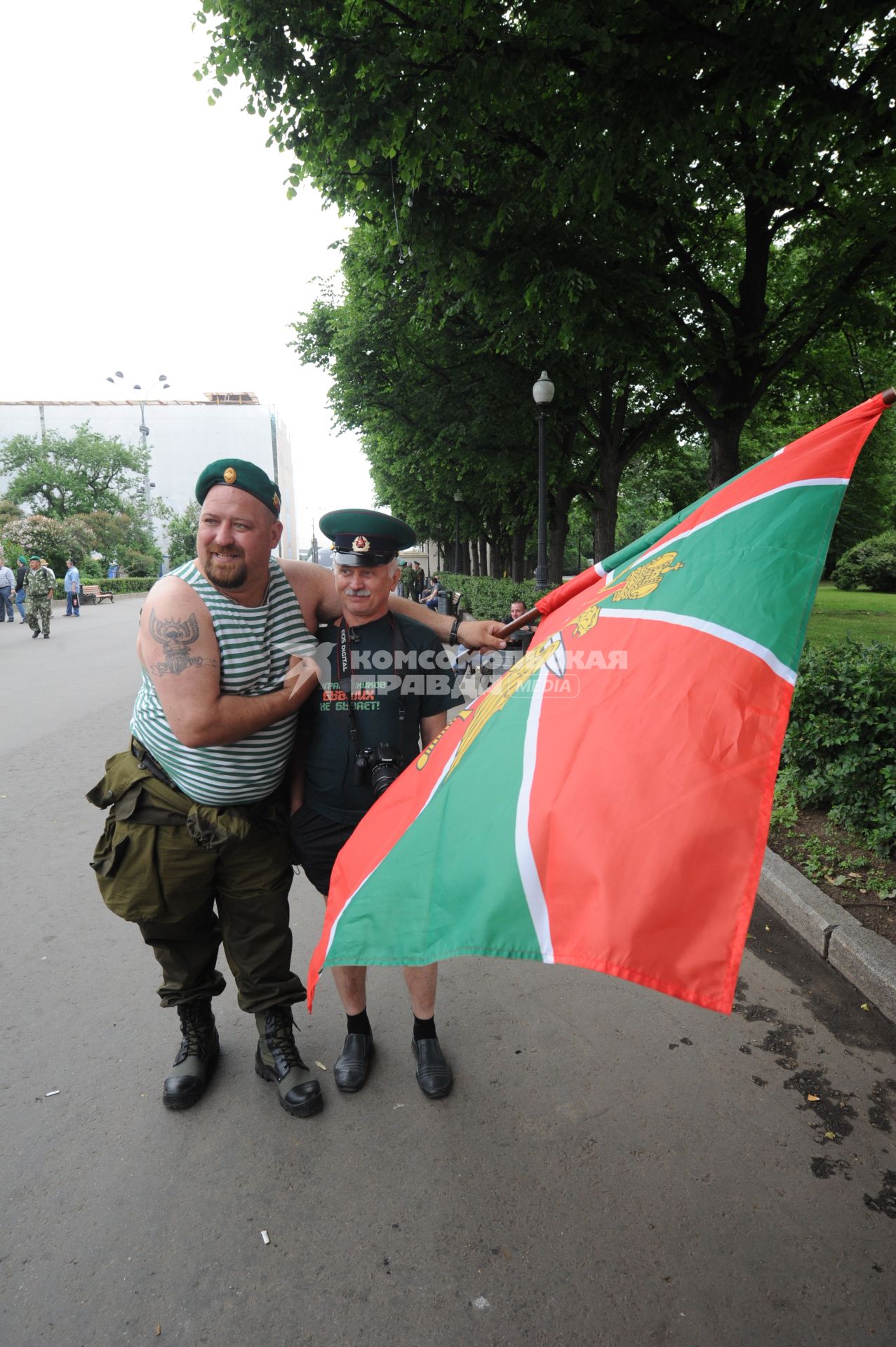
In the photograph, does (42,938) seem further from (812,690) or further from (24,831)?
(812,690)

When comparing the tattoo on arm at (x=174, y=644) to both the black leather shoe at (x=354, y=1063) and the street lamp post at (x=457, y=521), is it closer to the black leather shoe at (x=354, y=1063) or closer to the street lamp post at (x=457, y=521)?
the black leather shoe at (x=354, y=1063)

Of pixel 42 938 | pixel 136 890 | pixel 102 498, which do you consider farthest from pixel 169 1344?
pixel 102 498

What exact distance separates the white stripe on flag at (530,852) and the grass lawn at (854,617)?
29.2 feet

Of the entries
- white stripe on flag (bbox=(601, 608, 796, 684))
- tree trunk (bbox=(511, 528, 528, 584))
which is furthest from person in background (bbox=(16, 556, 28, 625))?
white stripe on flag (bbox=(601, 608, 796, 684))

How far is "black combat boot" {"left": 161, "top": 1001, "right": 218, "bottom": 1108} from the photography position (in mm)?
2779

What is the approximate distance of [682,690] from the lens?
6.23ft

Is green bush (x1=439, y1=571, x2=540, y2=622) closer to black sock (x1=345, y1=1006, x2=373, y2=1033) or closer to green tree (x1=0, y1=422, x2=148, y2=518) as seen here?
black sock (x1=345, y1=1006, x2=373, y2=1033)

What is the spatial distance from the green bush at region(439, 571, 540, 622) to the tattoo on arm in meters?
12.7

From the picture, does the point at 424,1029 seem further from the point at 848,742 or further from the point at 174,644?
the point at 848,742

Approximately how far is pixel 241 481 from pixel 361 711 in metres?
0.92

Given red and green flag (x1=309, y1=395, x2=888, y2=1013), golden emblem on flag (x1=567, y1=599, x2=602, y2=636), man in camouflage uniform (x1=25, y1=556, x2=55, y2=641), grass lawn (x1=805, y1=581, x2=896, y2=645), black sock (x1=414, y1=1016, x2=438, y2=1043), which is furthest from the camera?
man in camouflage uniform (x1=25, y1=556, x2=55, y2=641)

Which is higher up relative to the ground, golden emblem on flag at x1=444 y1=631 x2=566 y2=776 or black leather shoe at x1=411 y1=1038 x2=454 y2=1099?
golden emblem on flag at x1=444 y1=631 x2=566 y2=776

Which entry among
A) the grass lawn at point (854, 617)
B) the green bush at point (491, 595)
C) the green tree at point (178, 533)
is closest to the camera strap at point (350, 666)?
the grass lawn at point (854, 617)

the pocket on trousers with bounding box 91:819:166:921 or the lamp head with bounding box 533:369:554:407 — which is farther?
the lamp head with bounding box 533:369:554:407
